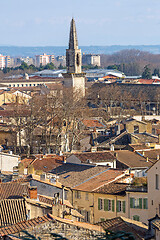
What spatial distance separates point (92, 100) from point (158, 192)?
76.1m

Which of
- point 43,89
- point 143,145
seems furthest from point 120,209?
point 43,89

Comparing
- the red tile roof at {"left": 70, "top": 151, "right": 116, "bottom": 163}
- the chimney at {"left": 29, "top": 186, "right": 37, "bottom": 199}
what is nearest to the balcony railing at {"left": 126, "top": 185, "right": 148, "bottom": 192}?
the chimney at {"left": 29, "top": 186, "right": 37, "bottom": 199}

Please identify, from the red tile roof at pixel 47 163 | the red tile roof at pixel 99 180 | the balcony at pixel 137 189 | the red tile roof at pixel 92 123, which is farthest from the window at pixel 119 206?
the red tile roof at pixel 92 123

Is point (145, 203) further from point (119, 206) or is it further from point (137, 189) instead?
point (119, 206)

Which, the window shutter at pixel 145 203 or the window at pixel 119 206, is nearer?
the window shutter at pixel 145 203

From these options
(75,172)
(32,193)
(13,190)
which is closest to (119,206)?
(13,190)

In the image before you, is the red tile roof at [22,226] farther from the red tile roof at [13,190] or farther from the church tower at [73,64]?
the church tower at [73,64]

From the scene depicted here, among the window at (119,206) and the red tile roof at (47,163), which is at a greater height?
the window at (119,206)

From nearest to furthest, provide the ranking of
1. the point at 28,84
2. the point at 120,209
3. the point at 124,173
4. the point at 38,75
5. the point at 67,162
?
the point at 120,209
the point at 124,173
the point at 67,162
the point at 28,84
the point at 38,75

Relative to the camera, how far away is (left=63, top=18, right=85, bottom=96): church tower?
10281cm

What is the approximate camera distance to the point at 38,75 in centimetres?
17962

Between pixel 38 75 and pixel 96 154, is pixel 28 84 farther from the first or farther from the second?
pixel 96 154

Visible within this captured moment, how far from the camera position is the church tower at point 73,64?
102812 millimetres

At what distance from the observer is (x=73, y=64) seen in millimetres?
104188
